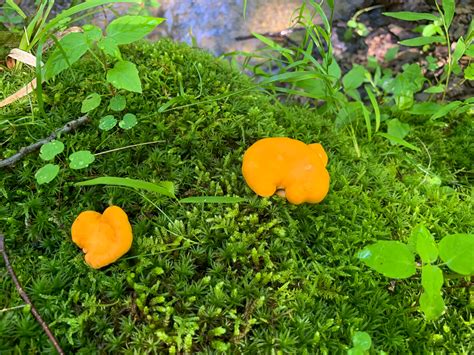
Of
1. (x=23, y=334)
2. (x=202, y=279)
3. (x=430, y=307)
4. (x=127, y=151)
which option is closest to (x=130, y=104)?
(x=127, y=151)

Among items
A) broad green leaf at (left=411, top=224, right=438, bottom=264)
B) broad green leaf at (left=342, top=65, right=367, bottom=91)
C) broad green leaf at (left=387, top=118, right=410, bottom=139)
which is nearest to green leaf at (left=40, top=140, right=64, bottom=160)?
broad green leaf at (left=411, top=224, right=438, bottom=264)

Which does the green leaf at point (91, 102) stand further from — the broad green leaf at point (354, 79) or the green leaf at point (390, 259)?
the broad green leaf at point (354, 79)

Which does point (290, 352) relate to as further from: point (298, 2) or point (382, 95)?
point (298, 2)

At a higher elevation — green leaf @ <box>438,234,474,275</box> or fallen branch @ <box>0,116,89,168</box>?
fallen branch @ <box>0,116,89,168</box>

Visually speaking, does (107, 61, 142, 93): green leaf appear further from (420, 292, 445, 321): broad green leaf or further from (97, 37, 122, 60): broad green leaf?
(420, 292, 445, 321): broad green leaf

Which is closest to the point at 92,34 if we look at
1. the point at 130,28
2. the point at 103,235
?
the point at 130,28

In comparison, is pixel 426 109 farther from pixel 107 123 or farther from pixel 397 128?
pixel 107 123
